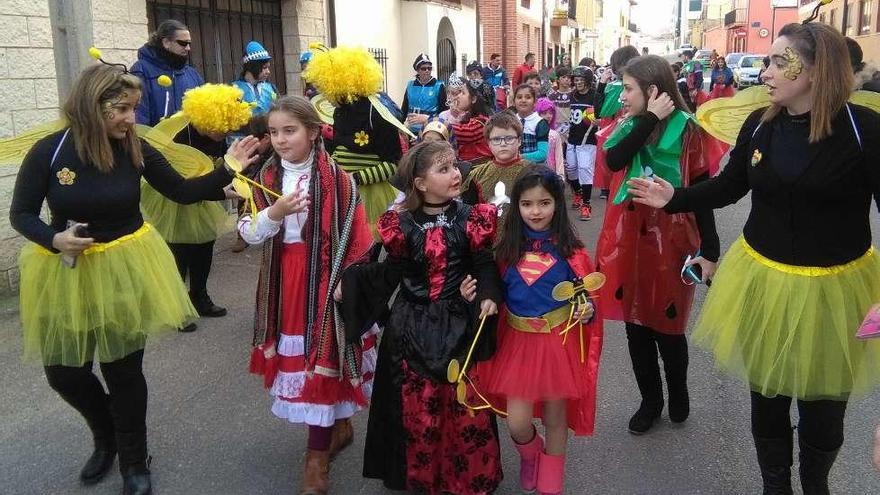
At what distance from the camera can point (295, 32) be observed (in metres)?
10.6

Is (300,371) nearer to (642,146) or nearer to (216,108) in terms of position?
(216,108)

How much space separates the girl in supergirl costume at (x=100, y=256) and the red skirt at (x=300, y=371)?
461mm

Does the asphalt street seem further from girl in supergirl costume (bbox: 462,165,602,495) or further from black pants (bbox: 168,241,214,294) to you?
black pants (bbox: 168,241,214,294)

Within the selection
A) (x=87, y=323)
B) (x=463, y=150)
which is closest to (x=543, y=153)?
(x=463, y=150)

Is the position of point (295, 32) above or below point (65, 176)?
above

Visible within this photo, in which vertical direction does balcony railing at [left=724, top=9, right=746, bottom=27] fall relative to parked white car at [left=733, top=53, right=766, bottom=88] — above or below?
above

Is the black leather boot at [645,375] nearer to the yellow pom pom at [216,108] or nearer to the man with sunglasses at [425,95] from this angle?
the yellow pom pom at [216,108]

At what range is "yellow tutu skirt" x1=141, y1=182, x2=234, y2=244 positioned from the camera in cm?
519

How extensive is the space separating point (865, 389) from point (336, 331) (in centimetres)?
203

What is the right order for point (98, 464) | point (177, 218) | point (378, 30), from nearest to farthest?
point (98, 464)
point (177, 218)
point (378, 30)

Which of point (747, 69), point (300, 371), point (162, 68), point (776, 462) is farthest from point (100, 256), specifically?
point (747, 69)

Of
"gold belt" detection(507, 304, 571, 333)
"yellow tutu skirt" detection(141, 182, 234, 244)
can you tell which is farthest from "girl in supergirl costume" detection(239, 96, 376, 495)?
"yellow tutu skirt" detection(141, 182, 234, 244)

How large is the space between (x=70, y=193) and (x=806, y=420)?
9.70 ft

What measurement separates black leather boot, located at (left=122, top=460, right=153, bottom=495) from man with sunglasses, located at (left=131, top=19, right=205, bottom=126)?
332 centimetres
